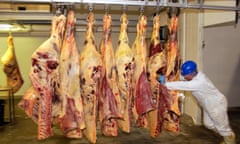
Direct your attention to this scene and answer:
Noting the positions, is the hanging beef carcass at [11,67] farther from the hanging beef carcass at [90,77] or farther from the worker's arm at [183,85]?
the worker's arm at [183,85]

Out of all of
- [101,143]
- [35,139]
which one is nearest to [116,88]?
[101,143]

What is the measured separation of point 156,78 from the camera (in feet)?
8.01

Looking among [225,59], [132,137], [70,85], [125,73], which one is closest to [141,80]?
[125,73]

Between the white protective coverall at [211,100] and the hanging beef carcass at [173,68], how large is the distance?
0.87ft

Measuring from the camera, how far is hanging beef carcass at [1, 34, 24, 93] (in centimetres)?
509

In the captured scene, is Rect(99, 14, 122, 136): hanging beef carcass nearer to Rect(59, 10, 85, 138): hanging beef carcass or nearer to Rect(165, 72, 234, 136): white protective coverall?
Rect(59, 10, 85, 138): hanging beef carcass

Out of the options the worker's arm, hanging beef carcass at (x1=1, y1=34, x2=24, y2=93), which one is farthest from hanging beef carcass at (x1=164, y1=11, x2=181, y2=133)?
hanging beef carcass at (x1=1, y1=34, x2=24, y2=93)

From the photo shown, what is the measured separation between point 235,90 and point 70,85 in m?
4.76

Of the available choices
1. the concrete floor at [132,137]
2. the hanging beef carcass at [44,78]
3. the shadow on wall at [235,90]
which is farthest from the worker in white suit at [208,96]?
the shadow on wall at [235,90]

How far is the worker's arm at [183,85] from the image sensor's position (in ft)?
8.08

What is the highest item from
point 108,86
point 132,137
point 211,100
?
point 108,86

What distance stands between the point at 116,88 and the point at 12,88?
136 inches

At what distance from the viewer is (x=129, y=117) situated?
2.45m

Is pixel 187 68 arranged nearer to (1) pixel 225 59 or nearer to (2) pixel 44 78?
(2) pixel 44 78
